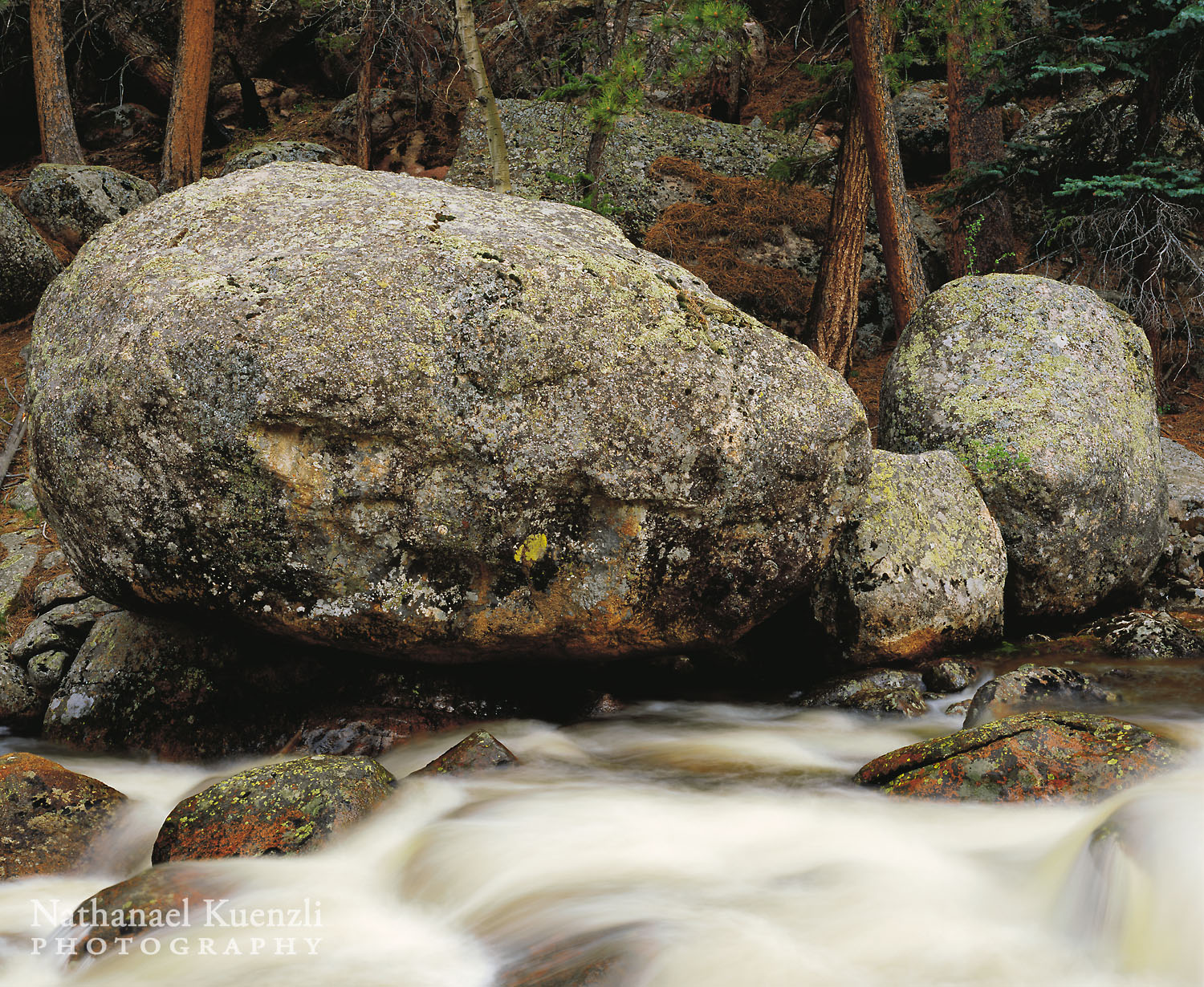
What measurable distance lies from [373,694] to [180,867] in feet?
6.87

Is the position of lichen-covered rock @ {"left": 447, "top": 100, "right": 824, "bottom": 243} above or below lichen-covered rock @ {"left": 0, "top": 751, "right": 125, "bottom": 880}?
above

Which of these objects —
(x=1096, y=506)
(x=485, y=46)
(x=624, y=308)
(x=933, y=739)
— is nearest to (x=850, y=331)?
(x=1096, y=506)

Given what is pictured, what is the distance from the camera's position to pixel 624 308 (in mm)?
5141

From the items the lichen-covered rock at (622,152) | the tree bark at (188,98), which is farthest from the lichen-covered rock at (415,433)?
the tree bark at (188,98)

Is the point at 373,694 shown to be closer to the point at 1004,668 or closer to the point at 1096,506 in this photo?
the point at 1004,668

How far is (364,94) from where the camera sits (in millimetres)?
16234

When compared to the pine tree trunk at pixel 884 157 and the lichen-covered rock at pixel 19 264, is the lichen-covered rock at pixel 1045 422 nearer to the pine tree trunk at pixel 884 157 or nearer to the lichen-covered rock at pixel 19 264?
the pine tree trunk at pixel 884 157

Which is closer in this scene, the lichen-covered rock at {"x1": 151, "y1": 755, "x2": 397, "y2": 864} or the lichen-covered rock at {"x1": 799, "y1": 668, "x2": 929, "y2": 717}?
the lichen-covered rock at {"x1": 151, "y1": 755, "x2": 397, "y2": 864}

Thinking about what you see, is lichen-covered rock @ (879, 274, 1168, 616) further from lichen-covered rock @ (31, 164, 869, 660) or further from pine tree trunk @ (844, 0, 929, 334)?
lichen-covered rock @ (31, 164, 869, 660)

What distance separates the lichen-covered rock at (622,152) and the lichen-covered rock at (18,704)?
872 cm

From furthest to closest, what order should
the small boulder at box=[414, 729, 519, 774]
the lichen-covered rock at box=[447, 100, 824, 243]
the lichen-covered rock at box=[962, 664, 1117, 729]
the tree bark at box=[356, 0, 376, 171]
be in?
1. the tree bark at box=[356, 0, 376, 171]
2. the lichen-covered rock at box=[447, 100, 824, 243]
3. the lichen-covered rock at box=[962, 664, 1117, 729]
4. the small boulder at box=[414, 729, 519, 774]

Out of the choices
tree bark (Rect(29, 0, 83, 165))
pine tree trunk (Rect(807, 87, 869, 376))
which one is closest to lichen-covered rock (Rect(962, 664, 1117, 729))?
pine tree trunk (Rect(807, 87, 869, 376))

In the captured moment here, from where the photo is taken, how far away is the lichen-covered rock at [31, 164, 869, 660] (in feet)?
15.5

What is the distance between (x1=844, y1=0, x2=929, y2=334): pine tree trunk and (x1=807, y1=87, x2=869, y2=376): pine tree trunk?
10.3 inches
